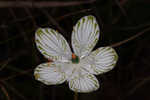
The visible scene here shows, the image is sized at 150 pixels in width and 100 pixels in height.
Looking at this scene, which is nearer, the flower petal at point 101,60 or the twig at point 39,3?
the flower petal at point 101,60

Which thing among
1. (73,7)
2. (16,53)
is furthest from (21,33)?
(73,7)

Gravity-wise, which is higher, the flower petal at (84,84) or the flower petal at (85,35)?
the flower petal at (85,35)

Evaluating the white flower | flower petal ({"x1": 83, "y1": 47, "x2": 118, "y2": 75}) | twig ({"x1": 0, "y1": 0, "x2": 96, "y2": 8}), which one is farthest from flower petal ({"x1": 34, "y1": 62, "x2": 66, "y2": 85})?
twig ({"x1": 0, "y1": 0, "x2": 96, "y2": 8})

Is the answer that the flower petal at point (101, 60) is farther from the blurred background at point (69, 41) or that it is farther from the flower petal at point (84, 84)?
the blurred background at point (69, 41)

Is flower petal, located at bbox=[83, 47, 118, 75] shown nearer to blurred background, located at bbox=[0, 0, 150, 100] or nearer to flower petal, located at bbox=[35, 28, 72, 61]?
flower petal, located at bbox=[35, 28, 72, 61]

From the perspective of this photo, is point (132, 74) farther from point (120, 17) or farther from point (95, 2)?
point (95, 2)

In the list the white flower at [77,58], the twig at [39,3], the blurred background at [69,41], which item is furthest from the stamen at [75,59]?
the twig at [39,3]

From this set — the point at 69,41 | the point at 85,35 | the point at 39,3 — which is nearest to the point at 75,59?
the point at 85,35

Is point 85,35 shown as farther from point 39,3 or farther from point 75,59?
point 39,3
